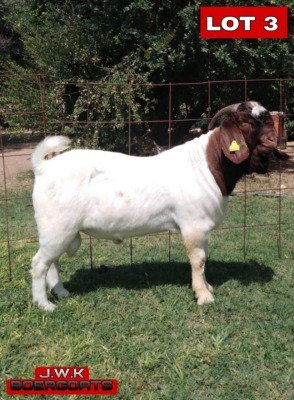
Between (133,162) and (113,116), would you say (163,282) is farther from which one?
(113,116)

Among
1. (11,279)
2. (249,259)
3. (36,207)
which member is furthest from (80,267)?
(249,259)

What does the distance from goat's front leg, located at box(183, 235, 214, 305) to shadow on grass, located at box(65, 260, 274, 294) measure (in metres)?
0.47

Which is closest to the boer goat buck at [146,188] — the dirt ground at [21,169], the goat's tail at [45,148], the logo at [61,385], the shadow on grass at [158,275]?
the goat's tail at [45,148]

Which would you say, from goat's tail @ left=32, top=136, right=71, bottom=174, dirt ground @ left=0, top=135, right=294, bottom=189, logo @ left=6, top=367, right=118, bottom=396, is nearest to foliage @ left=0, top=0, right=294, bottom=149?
dirt ground @ left=0, top=135, right=294, bottom=189

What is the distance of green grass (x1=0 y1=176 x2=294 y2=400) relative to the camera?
3.47 metres

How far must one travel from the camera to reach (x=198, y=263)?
4461 mm

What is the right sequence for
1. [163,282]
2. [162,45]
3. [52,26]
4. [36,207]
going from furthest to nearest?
1. [52,26]
2. [162,45]
3. [163,282]
4. [36,207]

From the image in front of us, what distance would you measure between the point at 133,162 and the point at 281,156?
1385 mm

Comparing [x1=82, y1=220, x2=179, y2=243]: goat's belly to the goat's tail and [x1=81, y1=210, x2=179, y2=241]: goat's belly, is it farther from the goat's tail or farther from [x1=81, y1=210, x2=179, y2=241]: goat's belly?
the goat's tail

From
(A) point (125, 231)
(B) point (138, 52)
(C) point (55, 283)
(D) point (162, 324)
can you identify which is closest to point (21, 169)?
(B) point (138, 52)

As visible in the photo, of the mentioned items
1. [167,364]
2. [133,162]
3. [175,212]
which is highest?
[133,162]

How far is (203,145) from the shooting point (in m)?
4.45

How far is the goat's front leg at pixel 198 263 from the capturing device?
4.39 metres

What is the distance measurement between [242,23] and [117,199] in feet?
24.8
